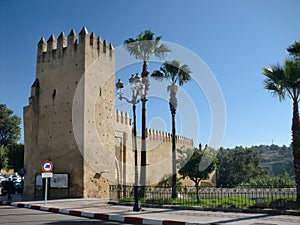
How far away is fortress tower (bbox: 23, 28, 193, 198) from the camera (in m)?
17.1

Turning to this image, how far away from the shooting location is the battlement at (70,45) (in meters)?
18.1

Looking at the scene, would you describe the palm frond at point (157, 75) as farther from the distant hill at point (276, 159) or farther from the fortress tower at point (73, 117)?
the distant hill at point (276, 159)

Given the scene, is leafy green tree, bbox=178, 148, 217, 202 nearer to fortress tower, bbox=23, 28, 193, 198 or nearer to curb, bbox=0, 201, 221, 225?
fortress tower, bbox=23, 28, 193, 198

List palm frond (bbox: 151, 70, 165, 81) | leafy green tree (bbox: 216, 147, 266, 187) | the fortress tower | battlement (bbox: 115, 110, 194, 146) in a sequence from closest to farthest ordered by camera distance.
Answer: the fortress tower → palm frond (bbox: 151, 70, 165, 81) → battlement (bbox: 115, 110, 194, 146) → leafy green tree (bbox: 216, 147, 266, 187)

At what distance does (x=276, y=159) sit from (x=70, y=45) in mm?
109742

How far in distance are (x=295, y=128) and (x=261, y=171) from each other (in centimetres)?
3388

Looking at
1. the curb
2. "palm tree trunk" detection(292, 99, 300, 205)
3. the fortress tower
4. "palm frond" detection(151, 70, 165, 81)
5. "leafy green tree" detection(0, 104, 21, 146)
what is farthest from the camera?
"leafy green tree" detection(0, 104, 21, 146)

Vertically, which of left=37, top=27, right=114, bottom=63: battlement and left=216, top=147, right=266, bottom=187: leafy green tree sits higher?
left=37, top=27, right=114, bottom=63: battlement

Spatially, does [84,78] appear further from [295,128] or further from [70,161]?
[295,128]

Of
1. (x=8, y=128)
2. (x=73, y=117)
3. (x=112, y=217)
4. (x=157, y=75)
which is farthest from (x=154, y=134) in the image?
(x=8, y=128)

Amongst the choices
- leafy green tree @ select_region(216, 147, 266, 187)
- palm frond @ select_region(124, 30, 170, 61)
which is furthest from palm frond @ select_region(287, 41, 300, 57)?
leafy green tree @ select_region(216, 147, 266, 187)

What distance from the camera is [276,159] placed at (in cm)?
11356

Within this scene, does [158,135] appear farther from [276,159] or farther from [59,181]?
[276,159]

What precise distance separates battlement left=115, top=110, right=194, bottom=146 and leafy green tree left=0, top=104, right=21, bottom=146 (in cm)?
3418
